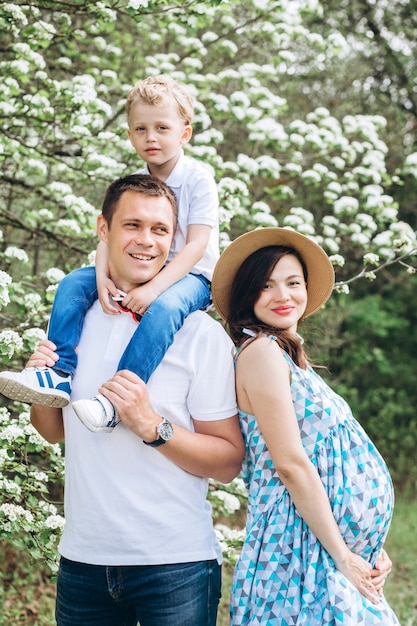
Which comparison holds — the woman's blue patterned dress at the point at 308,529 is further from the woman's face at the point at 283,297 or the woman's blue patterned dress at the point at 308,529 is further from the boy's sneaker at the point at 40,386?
the boy's sneaker at the point at 40,386

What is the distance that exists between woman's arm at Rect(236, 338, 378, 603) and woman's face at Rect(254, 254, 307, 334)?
22 cm

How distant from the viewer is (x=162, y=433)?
2.23 metres

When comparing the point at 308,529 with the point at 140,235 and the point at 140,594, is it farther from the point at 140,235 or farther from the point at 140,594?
the point at 140,235

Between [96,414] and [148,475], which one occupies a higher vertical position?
[96,414]

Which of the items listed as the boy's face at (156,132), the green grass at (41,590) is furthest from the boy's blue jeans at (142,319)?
the green grass at (41,590)

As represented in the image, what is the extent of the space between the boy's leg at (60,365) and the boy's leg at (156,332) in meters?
0.19

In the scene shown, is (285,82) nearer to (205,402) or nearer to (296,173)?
(296,173)

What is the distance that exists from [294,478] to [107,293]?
2.70 feet

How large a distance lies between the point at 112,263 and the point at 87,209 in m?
1.92

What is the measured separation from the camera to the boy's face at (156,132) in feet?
10.5

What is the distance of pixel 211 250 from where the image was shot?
3.05 m

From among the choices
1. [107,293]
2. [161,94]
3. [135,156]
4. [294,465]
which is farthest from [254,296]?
[135,156]

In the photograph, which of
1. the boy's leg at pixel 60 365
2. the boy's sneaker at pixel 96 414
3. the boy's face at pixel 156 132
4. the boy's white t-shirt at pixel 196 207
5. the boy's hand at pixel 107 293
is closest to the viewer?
the boy's sneaker at pixel 96 414

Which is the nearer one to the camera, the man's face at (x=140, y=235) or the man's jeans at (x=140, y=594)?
the man's jeans at (x=140, y=594)
